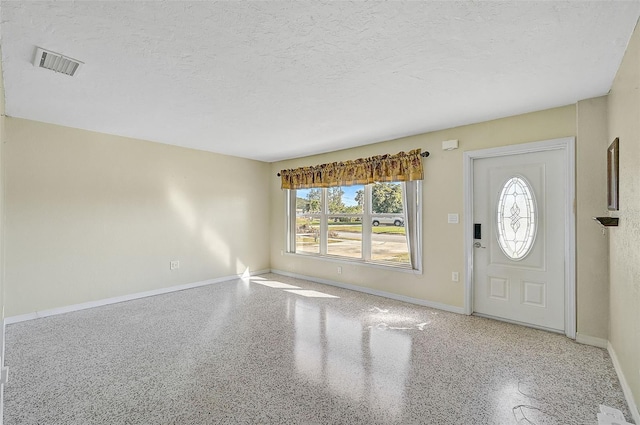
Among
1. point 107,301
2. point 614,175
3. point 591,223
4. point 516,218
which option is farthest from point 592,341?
point 107,301

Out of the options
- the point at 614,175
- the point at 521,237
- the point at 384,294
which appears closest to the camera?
the point at 614,175

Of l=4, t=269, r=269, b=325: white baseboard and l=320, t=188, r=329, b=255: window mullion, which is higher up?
l=320, t=188, r=329, b=255: window mullion

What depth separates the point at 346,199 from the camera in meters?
5.24

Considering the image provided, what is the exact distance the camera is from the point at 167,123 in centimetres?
368

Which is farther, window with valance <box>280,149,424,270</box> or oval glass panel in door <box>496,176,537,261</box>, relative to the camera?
window with valance <box>280,149,424,270</box>

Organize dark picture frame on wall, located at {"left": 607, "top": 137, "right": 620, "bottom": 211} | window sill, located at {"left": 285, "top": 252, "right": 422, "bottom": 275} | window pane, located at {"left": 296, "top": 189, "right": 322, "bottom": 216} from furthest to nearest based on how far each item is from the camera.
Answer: window pane, located at {"left": 296, "top": 189, "right": 322, "bottom": 216}
window sill, located at {"left": 285, "top": 252, "right": 422, "bottom": 275}
dark picture frame on wall, located at {"left": 607, "top": 137, "right": 620, "bottom": 211}

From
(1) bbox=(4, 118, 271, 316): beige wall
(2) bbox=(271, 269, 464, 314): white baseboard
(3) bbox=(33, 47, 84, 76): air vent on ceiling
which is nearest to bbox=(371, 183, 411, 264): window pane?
(2) bbox=(271, 269, 464, 314): white baseboard

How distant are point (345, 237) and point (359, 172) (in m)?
1.18

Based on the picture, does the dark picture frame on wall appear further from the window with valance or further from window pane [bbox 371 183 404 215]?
window pane [bbox 371 183 404 215]

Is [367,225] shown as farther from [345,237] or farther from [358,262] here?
[358,262]

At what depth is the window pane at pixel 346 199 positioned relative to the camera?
16.6 ft

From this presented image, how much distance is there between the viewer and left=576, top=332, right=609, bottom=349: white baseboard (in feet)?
9.16

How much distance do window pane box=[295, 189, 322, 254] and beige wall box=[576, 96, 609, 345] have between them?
376 cm

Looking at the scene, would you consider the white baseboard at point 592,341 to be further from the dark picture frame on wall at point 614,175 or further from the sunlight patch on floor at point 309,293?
the sunlight patch on floor at point 309,293
